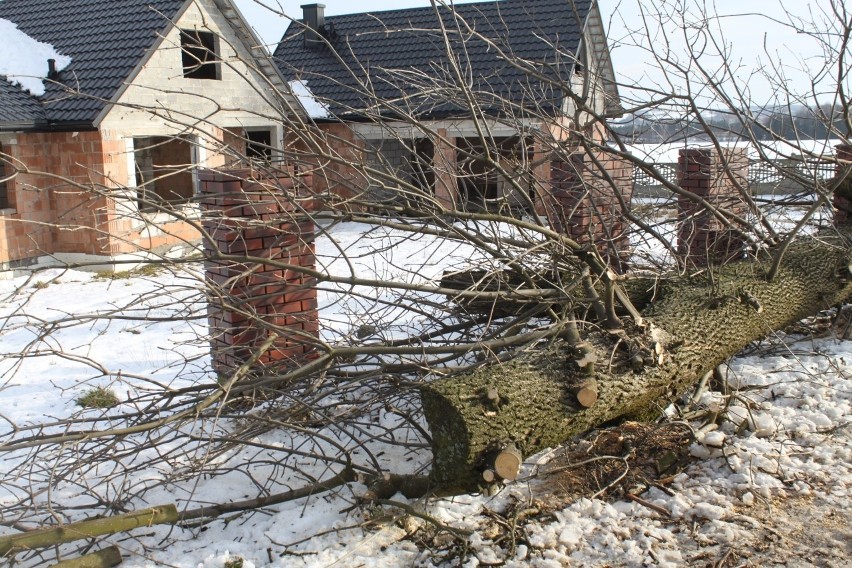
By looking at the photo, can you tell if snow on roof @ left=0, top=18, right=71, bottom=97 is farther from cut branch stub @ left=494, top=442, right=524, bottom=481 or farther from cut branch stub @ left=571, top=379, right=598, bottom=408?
cut branch stub @ left=494, top=442, right=524, bottom=481

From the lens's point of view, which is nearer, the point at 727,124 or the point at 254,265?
the point at 254,265

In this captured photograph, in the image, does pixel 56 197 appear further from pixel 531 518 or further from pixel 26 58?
pixel 531 518

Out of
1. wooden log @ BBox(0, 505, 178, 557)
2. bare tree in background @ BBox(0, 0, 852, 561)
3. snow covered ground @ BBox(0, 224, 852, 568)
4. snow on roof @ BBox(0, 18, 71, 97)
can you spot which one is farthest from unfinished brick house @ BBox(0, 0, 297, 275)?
wooden log @ BBox(0, 505, 178, 557)

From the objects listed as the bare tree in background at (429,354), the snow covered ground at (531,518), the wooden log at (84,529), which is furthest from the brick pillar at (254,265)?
the wooden log at (84,529)

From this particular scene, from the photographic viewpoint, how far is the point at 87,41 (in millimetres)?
12805

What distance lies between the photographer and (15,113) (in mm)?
10797

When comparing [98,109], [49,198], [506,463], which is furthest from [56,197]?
[506,463]

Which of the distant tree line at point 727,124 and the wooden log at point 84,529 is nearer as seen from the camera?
the wooden log at point 84,529

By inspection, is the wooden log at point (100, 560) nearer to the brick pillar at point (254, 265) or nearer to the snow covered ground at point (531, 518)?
the snow covered ground at point (531, 518)

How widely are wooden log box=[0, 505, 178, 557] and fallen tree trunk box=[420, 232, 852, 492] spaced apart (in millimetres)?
1153

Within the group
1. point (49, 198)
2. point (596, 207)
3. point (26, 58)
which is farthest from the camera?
point (26, 58)

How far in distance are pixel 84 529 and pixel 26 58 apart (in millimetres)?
11394

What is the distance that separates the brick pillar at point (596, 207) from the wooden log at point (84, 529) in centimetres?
249

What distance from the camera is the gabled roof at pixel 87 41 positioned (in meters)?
11.3
